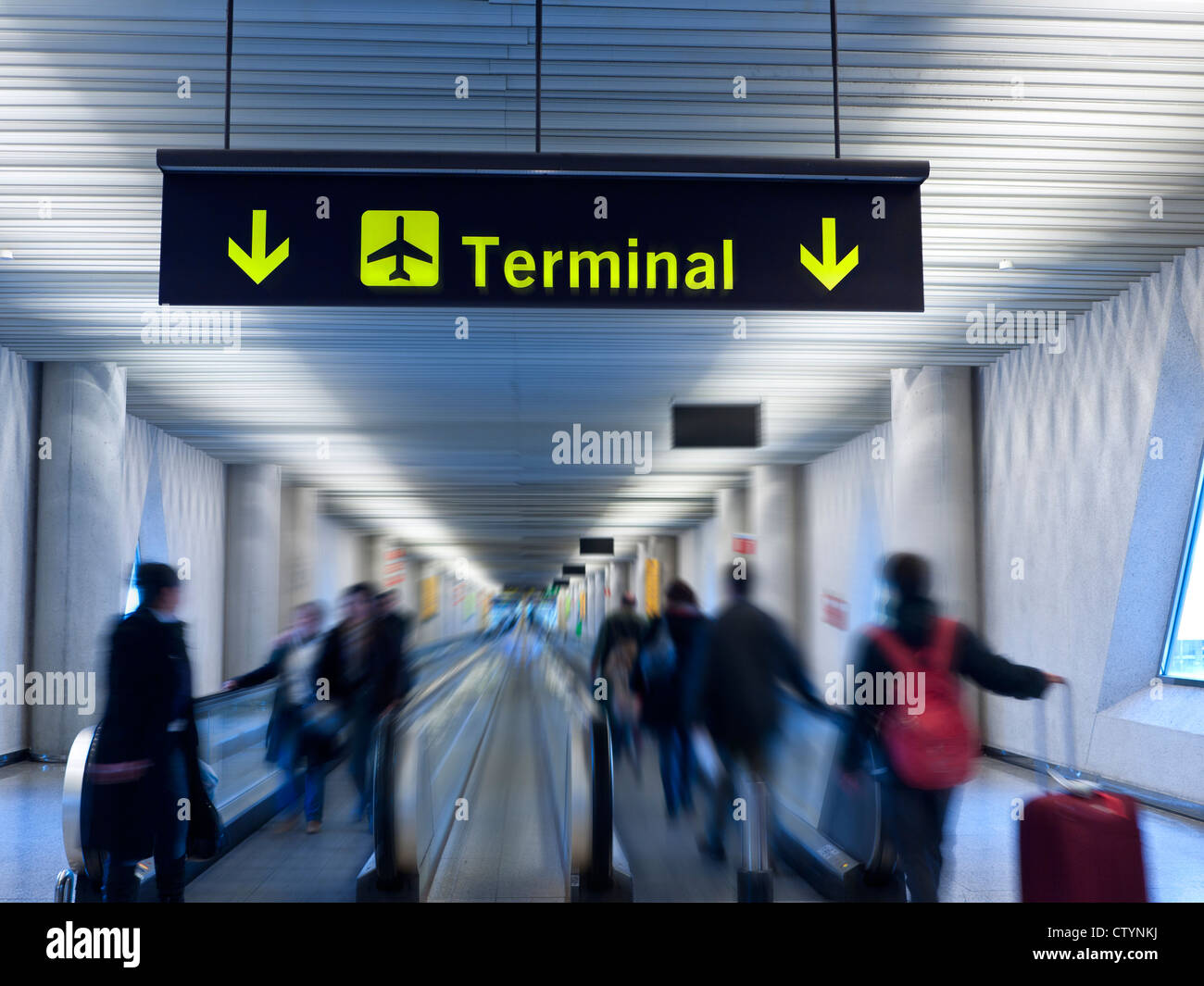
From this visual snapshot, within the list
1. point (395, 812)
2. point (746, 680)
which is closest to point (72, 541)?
point (395, 812)

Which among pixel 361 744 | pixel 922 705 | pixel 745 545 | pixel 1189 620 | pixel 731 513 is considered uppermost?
pixel 731 513

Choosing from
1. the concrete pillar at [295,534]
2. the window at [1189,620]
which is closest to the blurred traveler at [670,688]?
the window at [1189,620]

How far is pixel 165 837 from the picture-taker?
4.29 meters

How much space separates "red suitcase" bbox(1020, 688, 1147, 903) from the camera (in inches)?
140

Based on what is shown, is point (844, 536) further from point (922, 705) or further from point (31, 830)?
point (922, 705)

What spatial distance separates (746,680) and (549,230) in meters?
2.52

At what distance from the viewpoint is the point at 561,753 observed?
8.50 metres

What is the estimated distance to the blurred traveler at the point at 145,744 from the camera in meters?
4.12

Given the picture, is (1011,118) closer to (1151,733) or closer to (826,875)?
(826,875)

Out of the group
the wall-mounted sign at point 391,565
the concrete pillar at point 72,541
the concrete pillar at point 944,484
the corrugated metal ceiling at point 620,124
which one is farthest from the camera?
the wall-mounted sign at point 391,565

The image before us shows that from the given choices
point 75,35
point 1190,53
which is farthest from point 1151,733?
point 75,35

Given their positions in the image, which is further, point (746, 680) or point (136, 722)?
point (746, 680)

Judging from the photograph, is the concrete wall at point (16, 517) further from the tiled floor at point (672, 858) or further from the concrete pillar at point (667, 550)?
the concrete pillar at point (667, 550)
